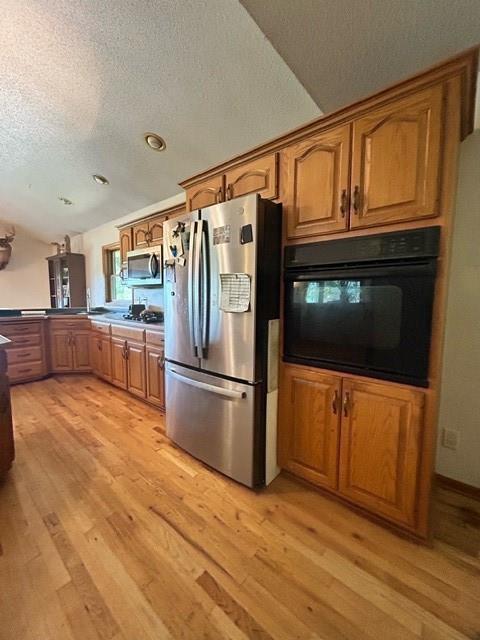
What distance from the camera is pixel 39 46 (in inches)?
74.2

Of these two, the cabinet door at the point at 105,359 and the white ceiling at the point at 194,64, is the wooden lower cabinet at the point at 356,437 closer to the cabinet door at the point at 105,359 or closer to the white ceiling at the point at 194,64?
the white ceiling at the point at 194,64

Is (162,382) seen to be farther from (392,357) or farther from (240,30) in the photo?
(240,30)

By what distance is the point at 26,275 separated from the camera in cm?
615

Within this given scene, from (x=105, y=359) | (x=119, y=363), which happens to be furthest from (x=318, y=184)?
(x=105, y=359)

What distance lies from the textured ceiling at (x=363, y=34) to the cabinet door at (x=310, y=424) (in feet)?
5.04

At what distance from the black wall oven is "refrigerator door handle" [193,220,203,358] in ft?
1.85

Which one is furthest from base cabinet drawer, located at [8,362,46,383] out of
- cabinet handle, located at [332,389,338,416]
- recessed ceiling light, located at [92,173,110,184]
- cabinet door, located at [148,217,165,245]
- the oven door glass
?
cabinet handle, located at [332,389,338,416]

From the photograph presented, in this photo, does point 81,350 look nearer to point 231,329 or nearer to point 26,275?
point 231,329

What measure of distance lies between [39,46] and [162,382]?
2.63 metres

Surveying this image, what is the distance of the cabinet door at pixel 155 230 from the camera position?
10.6ft

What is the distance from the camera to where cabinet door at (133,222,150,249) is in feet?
11.3

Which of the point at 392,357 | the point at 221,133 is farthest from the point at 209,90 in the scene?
the point at 392,357

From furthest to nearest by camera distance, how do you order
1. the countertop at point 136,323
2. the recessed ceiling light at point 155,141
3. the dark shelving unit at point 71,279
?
the dark shelving unit at point 71,279
the countertop at point 136,323
the recessed ceiling light at point 155,141

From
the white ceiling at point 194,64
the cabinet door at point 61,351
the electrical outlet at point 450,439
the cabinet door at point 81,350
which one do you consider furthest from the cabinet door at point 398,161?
the cabinet door at point 61,351
